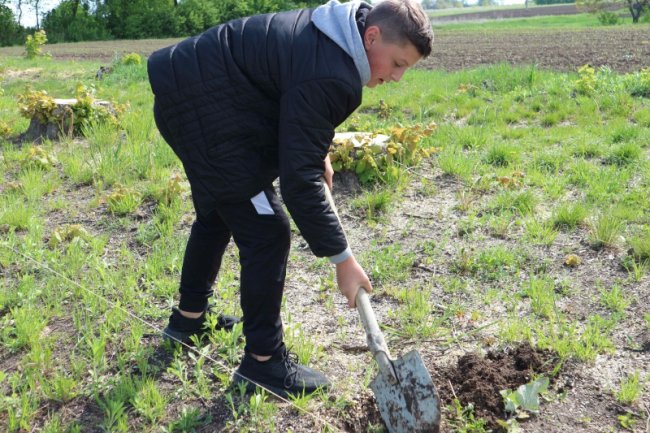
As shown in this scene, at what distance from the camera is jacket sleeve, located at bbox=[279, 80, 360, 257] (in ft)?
7.16

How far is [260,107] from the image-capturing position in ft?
7.97

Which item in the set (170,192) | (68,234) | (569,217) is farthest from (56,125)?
(569,217)

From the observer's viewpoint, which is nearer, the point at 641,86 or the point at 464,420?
the point at 464,420

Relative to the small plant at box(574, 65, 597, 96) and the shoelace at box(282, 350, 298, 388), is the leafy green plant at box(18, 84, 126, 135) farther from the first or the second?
the small plant at box(574, 65, 597, 96)

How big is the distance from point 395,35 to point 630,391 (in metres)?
1.72

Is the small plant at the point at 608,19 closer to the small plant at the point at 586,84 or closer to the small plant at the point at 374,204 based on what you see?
the small plant at the point at 586,84

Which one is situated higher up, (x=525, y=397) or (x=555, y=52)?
(x=555, y=52)

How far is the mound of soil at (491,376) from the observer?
2.66m

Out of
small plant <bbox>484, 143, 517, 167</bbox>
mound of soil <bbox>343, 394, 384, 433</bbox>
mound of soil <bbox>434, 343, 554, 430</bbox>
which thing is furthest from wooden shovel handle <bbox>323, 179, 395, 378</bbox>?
small plant <bbox>484, 143, 517, 167</bbox>

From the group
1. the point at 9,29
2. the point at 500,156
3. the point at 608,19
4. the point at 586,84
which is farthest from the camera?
the point at 9,29

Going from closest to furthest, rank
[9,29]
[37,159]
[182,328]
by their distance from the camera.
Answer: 1. [182,328]
2. [37,159]
3. [9,29]

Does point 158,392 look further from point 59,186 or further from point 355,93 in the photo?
point 59,186

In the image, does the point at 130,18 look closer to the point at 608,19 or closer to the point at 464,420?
the point at 608,19

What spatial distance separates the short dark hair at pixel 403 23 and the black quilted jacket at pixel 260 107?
17 cm
